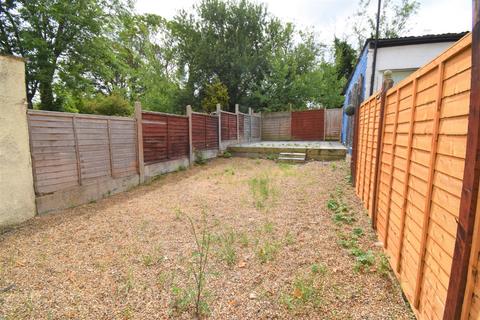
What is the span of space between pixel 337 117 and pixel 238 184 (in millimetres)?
10479

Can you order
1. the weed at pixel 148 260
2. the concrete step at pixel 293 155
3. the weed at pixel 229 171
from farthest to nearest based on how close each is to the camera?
the concrete step at pixel 293 155, the weed at pixel 229 171, the weed at pixel 148 260

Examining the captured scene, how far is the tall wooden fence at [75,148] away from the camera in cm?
392

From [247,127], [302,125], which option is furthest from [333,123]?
[247,127]

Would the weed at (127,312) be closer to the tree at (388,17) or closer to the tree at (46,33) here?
the tree at (46,33)

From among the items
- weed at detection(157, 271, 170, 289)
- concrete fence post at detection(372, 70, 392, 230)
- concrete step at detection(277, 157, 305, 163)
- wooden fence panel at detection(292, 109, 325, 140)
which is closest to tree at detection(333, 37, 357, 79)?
wooden fence panel at detection(292, 109, 325, 140)

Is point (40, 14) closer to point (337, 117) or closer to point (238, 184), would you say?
point (238, 184)

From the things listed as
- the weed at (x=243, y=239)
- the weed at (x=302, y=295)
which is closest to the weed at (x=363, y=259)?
the weed at (x=302, y=295)

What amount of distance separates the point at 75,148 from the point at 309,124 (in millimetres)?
12969

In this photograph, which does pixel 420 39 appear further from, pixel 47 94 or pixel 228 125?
pixel 47 94

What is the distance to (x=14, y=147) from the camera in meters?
3.56

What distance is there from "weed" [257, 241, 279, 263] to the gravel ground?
1cm

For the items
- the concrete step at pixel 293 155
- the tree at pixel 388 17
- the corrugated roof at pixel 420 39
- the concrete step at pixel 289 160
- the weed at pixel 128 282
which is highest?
the tree at pixel 388 17

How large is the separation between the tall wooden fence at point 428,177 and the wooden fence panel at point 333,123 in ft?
41.0

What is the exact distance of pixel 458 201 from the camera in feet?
3.94
